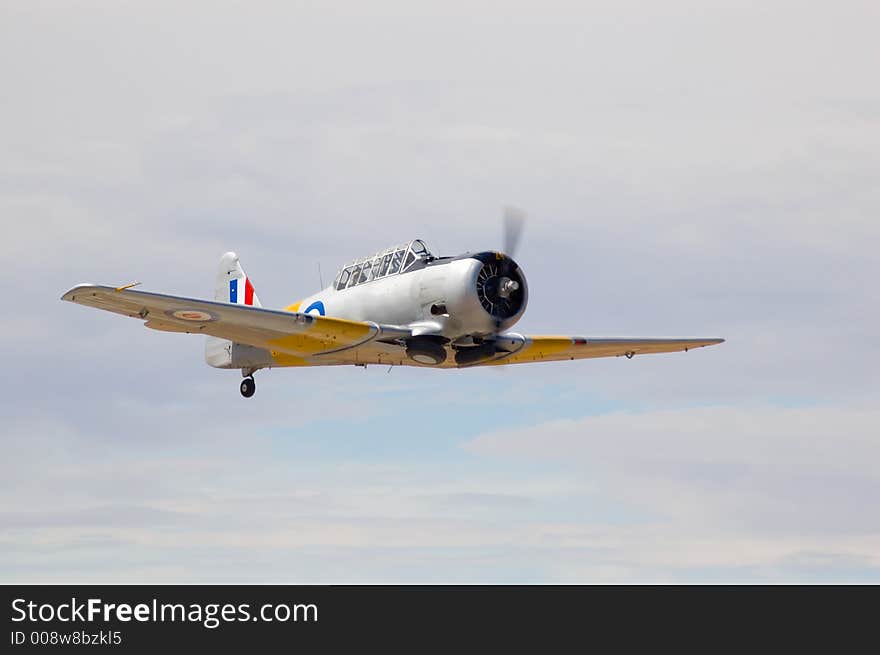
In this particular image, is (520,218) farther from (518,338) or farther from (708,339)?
(708,339)

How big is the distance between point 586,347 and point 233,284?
39.9 feet

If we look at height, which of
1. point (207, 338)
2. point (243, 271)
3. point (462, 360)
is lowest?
point (462, 360)

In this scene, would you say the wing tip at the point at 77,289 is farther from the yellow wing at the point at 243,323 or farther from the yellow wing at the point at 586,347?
the yellow wing at the point at 586,347

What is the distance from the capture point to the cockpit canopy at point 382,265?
34.1 meters

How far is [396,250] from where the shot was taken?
34594 mm

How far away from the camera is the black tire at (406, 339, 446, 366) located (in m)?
33.1

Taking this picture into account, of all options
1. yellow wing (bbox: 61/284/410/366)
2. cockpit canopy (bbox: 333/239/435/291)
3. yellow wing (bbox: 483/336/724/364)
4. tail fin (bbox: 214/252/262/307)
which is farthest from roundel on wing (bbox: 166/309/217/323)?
tail fin (bbox: 214/252/262/307)

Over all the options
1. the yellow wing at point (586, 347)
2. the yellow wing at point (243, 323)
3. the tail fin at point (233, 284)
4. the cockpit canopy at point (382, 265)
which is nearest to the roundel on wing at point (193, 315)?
the yellow wing at point (243, 323)

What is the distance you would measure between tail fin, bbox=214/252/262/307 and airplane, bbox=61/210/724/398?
5.74 metres

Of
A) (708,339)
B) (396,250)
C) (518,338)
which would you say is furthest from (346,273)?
(708,339)

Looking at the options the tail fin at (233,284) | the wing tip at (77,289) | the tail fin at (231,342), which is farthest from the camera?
the tail fin at (233,284)

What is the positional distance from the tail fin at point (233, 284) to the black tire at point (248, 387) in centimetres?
378

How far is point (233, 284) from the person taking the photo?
4328cm

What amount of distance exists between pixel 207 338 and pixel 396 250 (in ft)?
28.8
